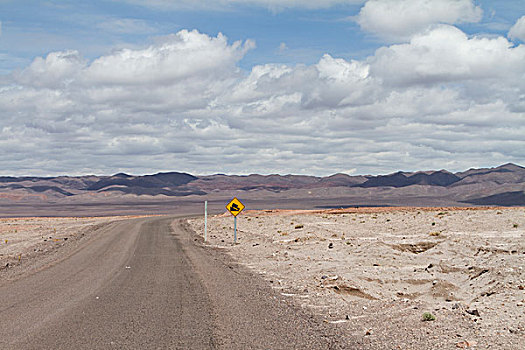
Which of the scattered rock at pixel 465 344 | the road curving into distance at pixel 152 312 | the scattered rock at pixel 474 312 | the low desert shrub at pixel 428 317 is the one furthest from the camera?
the scattered rock at pixel 474 312

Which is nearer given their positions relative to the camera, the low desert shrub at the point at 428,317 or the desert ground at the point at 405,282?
the desert ground at the point at 405,282

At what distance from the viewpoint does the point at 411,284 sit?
1553cm

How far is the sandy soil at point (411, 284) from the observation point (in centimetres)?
937

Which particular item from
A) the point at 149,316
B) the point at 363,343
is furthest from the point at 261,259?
the point at 363,343

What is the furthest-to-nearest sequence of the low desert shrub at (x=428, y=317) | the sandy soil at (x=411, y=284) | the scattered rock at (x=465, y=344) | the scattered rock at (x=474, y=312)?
1. the scattered rock at (x=474, y=312)
2. the low desert shrub at (x=428, y=317)
3. the sandy soil at (x=411, y=284)
4. the scattered rock at (x=465, y=344)

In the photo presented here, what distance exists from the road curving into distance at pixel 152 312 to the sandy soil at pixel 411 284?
970 mm

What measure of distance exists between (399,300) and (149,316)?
5.66 m

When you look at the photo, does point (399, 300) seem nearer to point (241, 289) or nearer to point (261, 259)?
point (241, 289)

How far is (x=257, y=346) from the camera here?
28.6 feet

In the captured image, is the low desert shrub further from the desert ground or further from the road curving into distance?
the road curving into distance

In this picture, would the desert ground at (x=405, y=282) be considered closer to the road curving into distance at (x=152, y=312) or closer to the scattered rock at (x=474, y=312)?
the scattered rock at (x=474, y=312)

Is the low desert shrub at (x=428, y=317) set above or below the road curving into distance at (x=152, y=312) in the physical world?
above

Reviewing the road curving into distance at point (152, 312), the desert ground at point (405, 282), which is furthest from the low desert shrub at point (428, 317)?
the road curving into distance at point (152, 312)

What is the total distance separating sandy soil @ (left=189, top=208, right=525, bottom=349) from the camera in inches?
369
